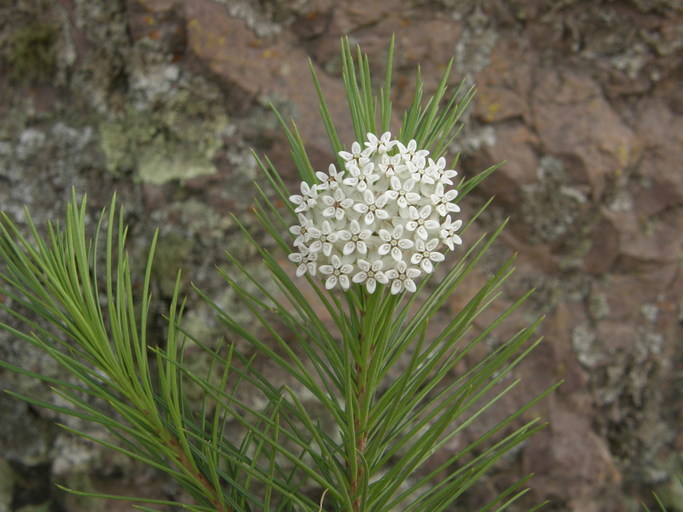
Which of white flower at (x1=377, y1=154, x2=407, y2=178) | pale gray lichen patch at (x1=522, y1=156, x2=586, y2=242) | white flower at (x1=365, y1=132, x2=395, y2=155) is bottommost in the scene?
white flower at (x1=377, y1=154, x2=407, y2=178)

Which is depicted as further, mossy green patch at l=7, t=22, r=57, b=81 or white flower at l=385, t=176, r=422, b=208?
mossy green patch at l=7, t=22, r=57, b=81

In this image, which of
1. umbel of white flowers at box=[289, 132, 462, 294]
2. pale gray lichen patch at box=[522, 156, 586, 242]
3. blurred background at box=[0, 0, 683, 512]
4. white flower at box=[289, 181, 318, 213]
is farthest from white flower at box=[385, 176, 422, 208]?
pale gray lichen patch at box=[522, 156, 586, 242]

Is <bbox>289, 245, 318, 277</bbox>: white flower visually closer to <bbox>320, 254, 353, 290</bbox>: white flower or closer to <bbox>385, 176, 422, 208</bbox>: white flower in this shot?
<bbox>320, 254, 353, 290</bbox>: white flower

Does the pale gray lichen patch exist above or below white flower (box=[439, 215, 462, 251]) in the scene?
above

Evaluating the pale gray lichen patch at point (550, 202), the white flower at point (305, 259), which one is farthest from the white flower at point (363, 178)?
the pale gray lichen patch at point (550, 202)

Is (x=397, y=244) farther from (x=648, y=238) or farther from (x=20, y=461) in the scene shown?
(x=20, y=461)

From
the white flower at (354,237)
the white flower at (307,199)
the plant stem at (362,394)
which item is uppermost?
the white flower at (307,199)

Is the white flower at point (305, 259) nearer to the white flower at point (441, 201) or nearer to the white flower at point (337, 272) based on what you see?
the white flower at point (337, 272)
